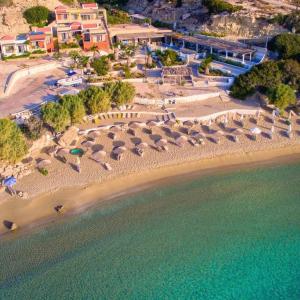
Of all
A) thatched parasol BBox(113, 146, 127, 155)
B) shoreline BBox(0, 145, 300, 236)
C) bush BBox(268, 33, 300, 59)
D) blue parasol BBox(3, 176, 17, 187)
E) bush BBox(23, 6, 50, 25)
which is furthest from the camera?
bush BBox(23, 6, 50, 25)

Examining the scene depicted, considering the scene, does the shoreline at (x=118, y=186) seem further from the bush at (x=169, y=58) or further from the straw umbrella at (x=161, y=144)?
the bush at (x=169, y=58)

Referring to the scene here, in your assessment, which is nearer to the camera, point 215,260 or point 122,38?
point 215,260

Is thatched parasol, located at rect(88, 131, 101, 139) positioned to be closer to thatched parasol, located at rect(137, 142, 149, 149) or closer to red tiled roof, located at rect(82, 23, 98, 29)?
thatched parasol, located at rect(137, 142, 149, 149)

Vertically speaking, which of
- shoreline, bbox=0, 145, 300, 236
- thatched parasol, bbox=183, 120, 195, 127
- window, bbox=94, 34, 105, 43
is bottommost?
shoreline, bbox=0, 145, 300, 236

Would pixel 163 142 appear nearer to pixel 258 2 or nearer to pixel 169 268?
pixel 169 268

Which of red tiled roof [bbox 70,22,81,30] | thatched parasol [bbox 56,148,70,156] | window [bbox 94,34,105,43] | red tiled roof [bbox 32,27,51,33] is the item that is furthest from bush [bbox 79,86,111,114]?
red tiled roof [bbox 32,27,51,33]

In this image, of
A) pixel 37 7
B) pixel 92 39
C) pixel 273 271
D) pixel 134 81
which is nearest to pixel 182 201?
pixel 273 271
